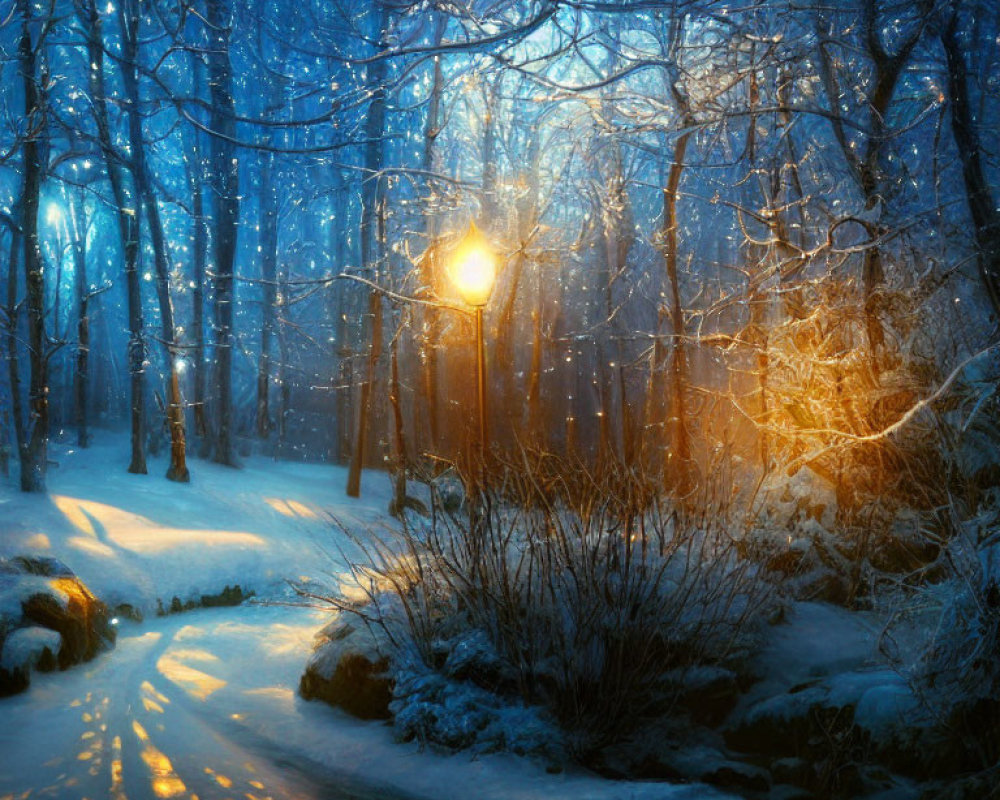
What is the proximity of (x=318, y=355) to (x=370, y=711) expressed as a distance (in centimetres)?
2258

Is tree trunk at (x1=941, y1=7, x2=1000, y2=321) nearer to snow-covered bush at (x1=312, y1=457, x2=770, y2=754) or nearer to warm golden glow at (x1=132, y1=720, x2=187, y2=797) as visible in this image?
snow-covered bush at (x1=312, y1=457, x2=770, y2=754)

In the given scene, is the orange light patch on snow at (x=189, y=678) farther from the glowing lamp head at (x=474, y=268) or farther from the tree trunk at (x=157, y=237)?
the tree trunk at (x=157, y=237)

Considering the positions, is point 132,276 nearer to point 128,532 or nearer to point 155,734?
point 128,532

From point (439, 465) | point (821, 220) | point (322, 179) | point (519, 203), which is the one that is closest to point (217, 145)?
point (322, 179)

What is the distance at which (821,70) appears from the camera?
874 centimetres

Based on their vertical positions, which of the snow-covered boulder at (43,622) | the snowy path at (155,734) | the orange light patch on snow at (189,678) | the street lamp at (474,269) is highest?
the street lamp at (474,269)

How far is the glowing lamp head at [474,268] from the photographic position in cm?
683

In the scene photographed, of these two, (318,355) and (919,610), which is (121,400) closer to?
(318,355)

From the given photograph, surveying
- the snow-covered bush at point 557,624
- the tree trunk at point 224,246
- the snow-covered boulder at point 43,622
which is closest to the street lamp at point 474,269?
the snow-covered bush at point 557,624

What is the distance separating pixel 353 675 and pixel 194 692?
1528 millimetres

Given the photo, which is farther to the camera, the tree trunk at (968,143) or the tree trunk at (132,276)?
the tree trunk at (132,276)

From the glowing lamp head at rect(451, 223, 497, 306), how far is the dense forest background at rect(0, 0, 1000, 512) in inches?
13.8

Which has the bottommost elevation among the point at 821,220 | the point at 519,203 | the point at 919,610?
the point at 919,610

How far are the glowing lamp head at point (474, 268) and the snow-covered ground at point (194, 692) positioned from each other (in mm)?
3653
